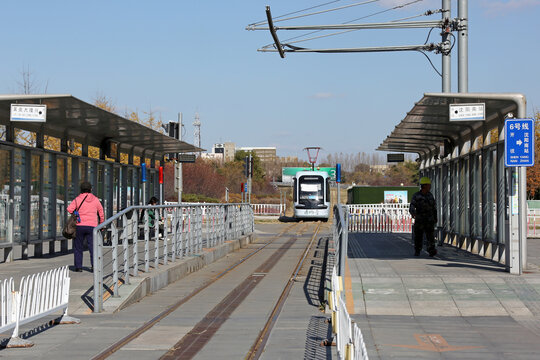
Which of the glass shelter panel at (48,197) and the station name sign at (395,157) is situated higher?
the station name sign at (395,157)

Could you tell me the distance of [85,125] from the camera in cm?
1778

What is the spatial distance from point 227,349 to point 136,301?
372 cm

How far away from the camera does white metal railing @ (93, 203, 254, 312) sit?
10591 millimetres

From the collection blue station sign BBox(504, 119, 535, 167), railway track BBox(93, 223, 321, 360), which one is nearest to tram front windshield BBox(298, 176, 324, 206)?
railway track BBox(93, 223, 321, 360)

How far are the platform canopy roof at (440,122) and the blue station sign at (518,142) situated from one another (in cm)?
39

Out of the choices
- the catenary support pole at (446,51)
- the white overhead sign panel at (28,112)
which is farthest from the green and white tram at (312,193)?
the white overhead sign panel at (28,112)

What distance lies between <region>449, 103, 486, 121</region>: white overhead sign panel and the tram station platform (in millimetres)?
2556

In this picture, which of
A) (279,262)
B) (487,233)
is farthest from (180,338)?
(279,262)

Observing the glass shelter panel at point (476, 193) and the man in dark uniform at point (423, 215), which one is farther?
the man in dark uniform at point (423, 215)

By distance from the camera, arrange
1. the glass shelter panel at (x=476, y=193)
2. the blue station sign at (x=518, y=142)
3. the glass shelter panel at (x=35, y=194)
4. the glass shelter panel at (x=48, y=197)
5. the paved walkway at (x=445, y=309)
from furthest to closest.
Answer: the glass shelter panel at (x=48, y=197)
the glass shelter panel at (x=35, y=194)
the glass shelter panel at (x=476, y=193)
the blue station sign at (x=518, y=142)
the paved walkway at (x=445, y=309)

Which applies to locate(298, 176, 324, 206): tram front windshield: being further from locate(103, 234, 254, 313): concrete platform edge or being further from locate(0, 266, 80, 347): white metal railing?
locate(0, 266, 80, 347): white metal railing

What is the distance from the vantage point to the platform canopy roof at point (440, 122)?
12.7m

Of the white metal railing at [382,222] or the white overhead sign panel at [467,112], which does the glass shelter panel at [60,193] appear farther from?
the white metal railing at [382,222]

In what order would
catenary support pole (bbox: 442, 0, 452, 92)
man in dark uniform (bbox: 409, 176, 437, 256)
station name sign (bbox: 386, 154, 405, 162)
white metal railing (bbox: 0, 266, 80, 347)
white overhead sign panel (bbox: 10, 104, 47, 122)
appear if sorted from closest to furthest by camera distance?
white metal railing (bbox: 0, 266, 80, 347), white overhead sign panel (bbox: 10, 104, 47, 122), man in dark uniform (bbox: 409, 176, 437, 256), catenary support pole (bbox: 442, 0, 452, 92), station name sign (bbox: 386, 154, 405, 162)
